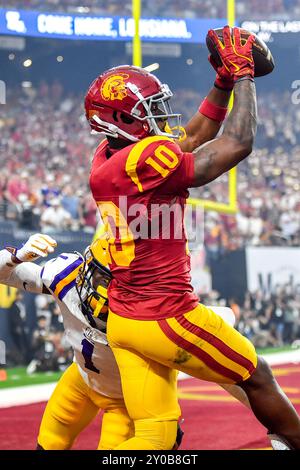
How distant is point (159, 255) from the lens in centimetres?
304

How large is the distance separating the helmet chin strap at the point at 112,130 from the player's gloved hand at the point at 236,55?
414 millimetres

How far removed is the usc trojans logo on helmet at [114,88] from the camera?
122 inches

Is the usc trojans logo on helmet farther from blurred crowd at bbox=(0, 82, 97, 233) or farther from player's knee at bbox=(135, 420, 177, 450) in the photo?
blurred crowd at bbox=(0, 82, 97, 233)

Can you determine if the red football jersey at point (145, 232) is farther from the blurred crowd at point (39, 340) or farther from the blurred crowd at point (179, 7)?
the blurred crowd at point (179, 7)

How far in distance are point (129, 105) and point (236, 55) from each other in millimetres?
408

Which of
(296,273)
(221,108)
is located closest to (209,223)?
(296,273)

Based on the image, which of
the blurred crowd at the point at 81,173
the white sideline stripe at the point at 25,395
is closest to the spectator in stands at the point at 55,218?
the blurred crowd at the point at 81,173

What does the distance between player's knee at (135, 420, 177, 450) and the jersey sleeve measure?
79cm

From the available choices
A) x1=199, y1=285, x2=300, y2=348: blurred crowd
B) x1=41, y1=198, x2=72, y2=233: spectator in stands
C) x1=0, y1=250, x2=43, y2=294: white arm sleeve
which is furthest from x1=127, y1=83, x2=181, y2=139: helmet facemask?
x1=199, y1=285, x2=300, y2=348: blurred crowd

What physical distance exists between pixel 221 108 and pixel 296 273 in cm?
891

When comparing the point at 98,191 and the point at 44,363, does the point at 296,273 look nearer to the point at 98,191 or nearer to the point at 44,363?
the point at 44,363

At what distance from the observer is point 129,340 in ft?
9.92

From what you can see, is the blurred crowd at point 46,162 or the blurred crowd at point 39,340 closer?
the blurred crowd at point 39,340

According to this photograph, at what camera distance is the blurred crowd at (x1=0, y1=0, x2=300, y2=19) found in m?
13.4
